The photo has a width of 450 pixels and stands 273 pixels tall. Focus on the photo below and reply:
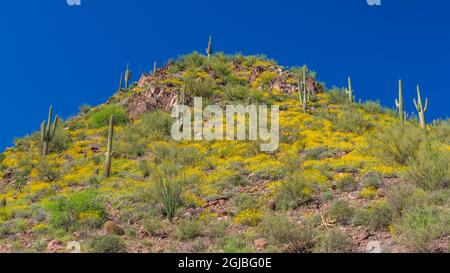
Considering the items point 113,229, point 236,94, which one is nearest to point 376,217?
point 113,229

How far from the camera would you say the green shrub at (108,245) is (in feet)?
27.1

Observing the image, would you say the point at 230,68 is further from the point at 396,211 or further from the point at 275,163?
the point at 396,211

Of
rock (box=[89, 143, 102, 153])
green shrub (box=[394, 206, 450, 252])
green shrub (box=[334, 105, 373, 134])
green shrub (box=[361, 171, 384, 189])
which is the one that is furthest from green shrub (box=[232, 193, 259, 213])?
rock (box=[89, 143, 102, 153])

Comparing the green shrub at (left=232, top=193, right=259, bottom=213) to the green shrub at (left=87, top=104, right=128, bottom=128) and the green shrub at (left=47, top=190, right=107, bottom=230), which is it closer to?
the green shrub at (left=47, top=190, right=107, bottom=230)

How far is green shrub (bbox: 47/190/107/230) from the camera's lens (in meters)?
10.1

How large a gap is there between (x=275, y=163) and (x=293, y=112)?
8.88 m

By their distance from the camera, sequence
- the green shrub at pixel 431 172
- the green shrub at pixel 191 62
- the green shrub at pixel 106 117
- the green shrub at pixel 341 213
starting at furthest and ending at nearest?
the green shrub at pixel 191 62
the green shrub at pixel 106 117
the green shrub at pixel 431 172
the green shrub at pixel 341 213

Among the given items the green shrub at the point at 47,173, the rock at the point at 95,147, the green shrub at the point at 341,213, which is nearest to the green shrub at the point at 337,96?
the rock at the point at 95,147

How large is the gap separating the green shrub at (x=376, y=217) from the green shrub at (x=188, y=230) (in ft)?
10.8

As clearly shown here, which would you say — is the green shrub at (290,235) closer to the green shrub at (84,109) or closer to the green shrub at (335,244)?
the green shrub at (335,244)

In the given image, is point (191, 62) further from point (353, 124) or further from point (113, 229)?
point (113, 229)

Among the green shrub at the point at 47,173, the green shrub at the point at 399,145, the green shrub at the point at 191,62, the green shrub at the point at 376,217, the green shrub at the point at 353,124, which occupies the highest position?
the green shrub at the point at 191,62

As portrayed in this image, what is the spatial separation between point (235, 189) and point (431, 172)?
531cm
